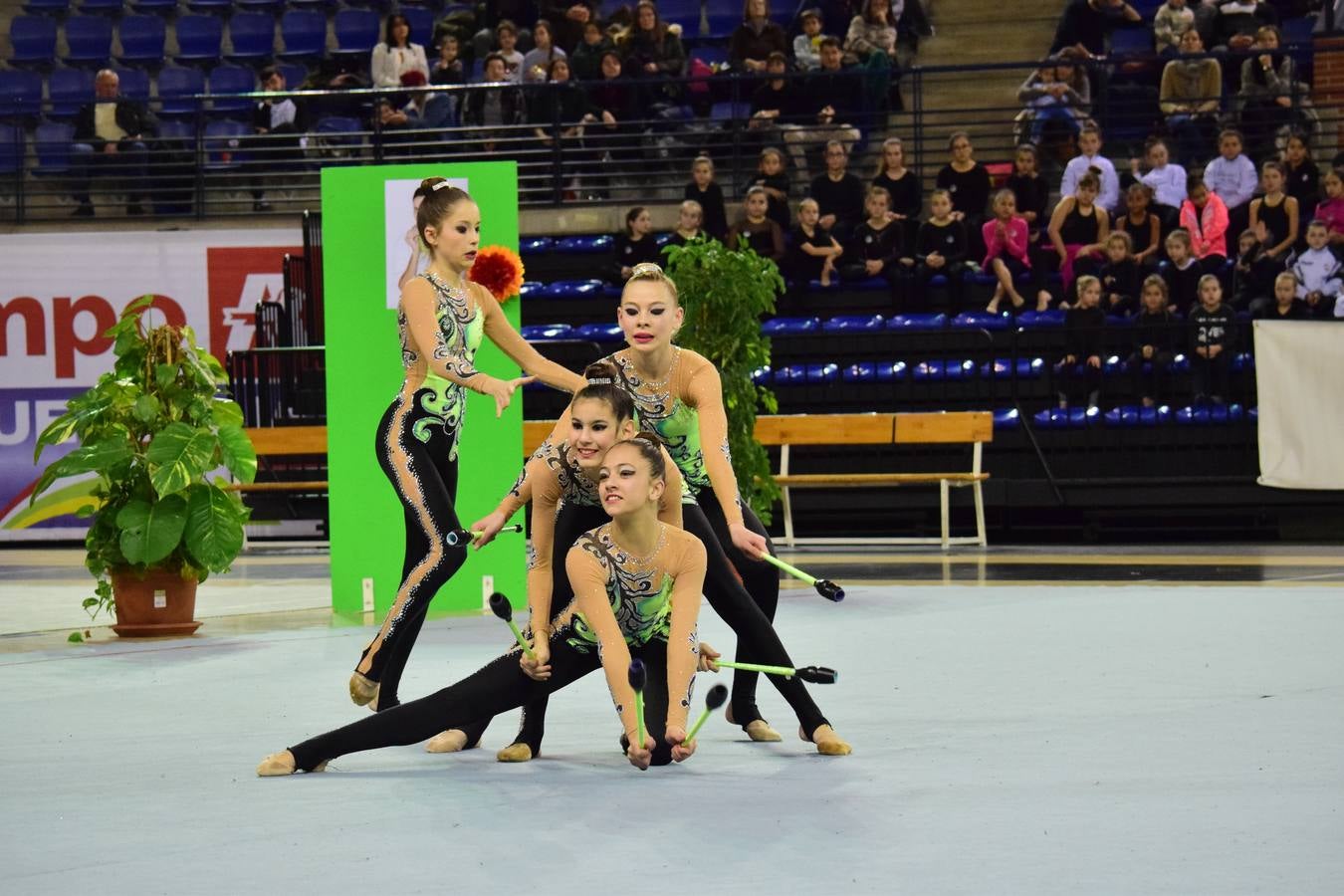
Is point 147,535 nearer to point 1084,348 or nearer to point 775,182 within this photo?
point 1084,348

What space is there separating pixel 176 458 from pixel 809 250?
24.3ft

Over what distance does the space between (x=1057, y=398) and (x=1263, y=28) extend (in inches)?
152

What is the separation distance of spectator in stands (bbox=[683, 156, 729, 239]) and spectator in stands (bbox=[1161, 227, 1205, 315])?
3403mm

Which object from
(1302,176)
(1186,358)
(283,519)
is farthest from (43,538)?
(1302,176)

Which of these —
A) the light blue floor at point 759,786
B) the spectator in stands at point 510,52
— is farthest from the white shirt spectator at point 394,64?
the light blue floor at point 759,786

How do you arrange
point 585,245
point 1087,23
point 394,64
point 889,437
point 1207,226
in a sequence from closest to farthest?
1. point 889,437
2. point 1207,226
3. point 585,245
4. point 1087,23
5. point 394,64

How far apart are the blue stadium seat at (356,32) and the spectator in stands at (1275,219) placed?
29.7ft

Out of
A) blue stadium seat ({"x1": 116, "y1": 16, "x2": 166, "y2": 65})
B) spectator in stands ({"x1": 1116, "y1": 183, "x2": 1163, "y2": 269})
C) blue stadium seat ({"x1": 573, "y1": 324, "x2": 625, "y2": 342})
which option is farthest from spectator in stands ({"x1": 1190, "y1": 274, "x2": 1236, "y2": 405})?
blue stadium seat ({"x1": 116, "y1": 16, "x2": 166, "y2": 65})

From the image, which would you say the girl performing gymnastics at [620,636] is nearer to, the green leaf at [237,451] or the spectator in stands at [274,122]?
the green leaf at [237,451]

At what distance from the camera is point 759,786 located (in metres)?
4.32

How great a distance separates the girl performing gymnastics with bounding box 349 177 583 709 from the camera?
561 cm

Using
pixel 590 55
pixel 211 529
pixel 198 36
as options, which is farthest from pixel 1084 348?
pixel 198 36

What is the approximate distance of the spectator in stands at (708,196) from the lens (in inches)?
569

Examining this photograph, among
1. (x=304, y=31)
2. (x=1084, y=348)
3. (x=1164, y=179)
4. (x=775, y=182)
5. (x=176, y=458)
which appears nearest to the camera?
(x=176, y=458)
